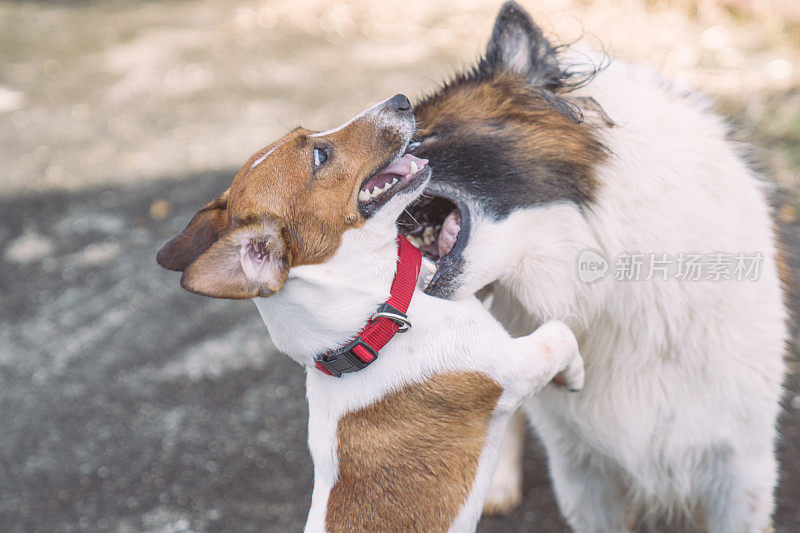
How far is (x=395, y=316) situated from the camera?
1981mm

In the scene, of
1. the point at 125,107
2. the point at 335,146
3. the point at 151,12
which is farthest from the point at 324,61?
the point at 335,146

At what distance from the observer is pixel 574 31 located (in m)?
5.61

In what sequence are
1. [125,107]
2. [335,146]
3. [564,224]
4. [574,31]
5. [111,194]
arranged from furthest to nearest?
[125,107] < [574,31] < [111,194] < [335,146] < [564,224]

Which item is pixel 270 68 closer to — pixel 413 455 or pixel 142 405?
pixel 142 405

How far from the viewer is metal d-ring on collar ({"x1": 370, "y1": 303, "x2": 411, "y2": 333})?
199 centimetres

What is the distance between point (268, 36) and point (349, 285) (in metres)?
5.53

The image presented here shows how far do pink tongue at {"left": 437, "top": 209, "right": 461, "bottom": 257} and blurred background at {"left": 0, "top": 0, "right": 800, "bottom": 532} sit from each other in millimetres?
605

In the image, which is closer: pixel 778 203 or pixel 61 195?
pixel 778 203

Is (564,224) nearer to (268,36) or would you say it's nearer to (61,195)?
(61,195)

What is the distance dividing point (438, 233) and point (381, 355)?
0.42 m

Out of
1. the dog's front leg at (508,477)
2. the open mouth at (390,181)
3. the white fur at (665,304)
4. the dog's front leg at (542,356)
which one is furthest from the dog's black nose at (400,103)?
the dog's front leg at (508,477)

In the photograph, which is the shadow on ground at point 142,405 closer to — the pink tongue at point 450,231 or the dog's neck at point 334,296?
the dog's neck at point 334,296

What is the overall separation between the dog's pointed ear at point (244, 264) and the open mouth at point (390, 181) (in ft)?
0.85

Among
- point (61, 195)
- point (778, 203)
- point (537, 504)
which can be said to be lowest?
point (61, 195)
